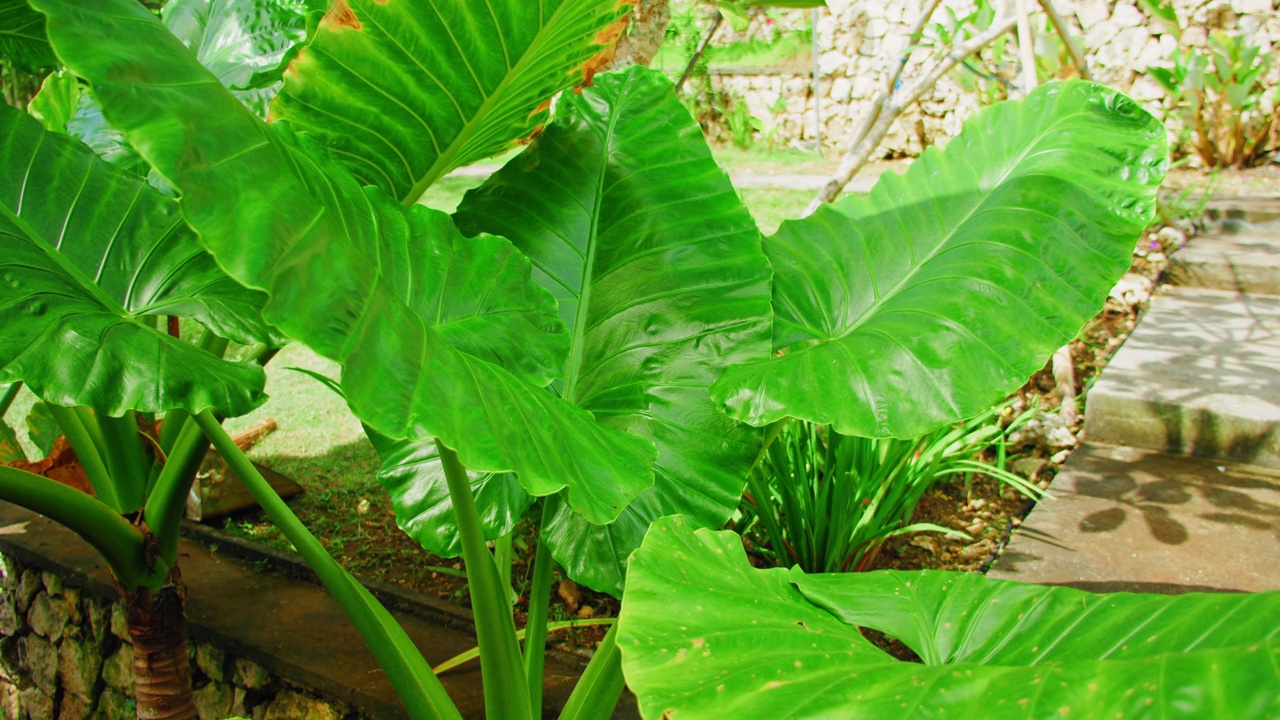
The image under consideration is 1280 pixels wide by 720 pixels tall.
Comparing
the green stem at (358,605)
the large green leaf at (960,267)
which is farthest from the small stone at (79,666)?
the large green leaf at (960,267)

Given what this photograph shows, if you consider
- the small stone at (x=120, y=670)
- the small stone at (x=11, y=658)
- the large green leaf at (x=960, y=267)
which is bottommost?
the small stone at (x=11, y=658)

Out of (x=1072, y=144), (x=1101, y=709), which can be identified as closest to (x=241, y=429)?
(x=1072, y=144)

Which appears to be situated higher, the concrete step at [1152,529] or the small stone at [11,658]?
the concrete step at [1152,529]

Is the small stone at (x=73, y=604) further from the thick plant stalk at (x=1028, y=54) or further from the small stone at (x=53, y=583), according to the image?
the thick plant stalk at (x=1028, y=54)

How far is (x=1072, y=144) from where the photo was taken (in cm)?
122

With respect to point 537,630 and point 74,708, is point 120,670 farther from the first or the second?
point 537,630

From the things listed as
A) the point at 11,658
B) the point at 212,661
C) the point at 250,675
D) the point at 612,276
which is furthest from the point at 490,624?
the point at 11,658

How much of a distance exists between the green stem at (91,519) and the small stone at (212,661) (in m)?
0.50

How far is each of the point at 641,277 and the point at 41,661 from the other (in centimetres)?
200

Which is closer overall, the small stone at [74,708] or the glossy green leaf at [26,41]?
the glossy green leaf at [26,41]

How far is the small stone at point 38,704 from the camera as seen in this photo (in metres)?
2.28

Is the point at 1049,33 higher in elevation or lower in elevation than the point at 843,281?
higher

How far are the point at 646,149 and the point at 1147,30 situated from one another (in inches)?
221

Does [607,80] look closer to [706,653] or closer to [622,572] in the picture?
[622,572]
